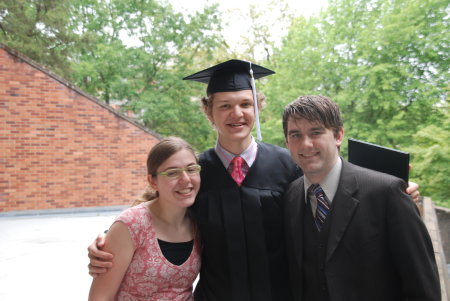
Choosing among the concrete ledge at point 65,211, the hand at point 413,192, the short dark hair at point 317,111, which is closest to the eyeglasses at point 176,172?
the short dark hair at point 317,111

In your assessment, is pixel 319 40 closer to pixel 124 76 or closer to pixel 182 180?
pixel 124 76

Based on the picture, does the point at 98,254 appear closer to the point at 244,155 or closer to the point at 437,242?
the point at 244,155

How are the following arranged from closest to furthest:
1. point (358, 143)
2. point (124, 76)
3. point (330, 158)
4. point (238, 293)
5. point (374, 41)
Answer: point (330, 158)
point (238, 293)
point (358, 143)
point (374, 41)
point (124, 76)

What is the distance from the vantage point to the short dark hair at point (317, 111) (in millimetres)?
1667

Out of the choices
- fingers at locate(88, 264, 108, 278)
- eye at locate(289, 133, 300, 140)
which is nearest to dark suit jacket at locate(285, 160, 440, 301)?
eye at locate(289, 133, 300, 140)

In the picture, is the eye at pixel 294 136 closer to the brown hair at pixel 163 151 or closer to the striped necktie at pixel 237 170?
the striped necktie at pixel 237 170

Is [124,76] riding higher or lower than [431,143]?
higher

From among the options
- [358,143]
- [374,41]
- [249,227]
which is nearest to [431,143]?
[374,41]

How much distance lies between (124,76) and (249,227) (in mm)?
10614

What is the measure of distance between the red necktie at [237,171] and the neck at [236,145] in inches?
2.0

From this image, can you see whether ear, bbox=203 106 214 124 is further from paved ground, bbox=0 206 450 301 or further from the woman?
paved ground, bbox=0 206 450 301

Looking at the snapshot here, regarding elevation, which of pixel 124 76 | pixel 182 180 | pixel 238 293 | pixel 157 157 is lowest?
pixel 238 293

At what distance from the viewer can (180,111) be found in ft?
39.4

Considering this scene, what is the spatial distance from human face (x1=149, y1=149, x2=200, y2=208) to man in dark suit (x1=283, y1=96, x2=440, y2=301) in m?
0.57
